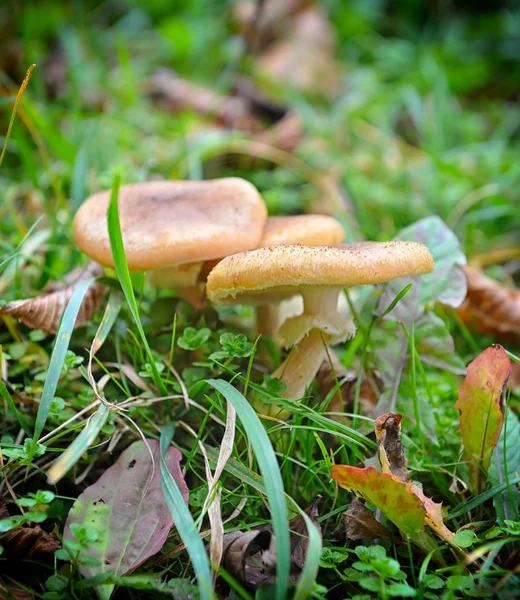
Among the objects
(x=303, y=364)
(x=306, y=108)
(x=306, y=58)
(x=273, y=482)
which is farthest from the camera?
(x=306, y=58)

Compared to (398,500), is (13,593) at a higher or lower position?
lower

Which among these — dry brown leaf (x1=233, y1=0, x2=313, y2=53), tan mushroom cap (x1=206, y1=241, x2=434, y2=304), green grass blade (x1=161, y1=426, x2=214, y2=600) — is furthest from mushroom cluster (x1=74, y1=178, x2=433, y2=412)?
dry brown leaf (x1=233, y1=0, x2=313, y2=53)

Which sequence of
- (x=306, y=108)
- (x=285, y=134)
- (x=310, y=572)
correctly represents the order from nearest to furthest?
(x=310, y=572) < (x=285, y=134) < (x=306, y=108)

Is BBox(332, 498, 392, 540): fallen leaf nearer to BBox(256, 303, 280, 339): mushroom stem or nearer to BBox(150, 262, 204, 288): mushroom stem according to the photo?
BBox(256, 303, 280, 339): mushroom stem

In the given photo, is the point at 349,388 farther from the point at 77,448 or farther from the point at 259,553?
the point at 77,448

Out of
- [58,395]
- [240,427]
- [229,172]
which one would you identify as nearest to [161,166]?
[229,172]

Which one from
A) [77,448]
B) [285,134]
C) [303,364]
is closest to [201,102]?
[285,134]
